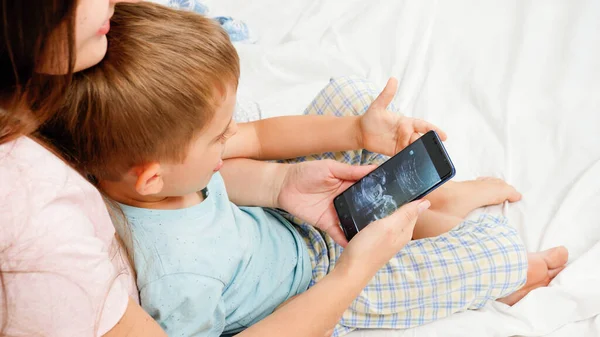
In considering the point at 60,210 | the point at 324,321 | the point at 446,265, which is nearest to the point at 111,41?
the point at 60,210

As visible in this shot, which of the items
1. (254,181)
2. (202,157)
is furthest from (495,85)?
(202,157)

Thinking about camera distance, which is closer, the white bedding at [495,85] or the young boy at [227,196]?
the young boy at [227,196]

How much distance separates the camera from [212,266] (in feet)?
2.69

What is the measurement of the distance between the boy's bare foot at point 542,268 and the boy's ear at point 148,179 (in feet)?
1.94

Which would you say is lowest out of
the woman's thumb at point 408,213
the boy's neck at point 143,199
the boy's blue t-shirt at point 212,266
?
the boy's blue t-shirt at point 212,266

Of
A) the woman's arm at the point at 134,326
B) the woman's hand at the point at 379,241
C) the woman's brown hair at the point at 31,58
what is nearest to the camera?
the woman's brown hair at the point at 31,58

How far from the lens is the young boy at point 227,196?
69cm

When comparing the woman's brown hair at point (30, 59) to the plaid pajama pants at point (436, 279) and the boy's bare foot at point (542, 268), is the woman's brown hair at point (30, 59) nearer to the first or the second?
the plaid pajama pants at point (436, 279)

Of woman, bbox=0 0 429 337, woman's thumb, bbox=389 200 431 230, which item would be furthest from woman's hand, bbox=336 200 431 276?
woman, bbox=0 0 429 337

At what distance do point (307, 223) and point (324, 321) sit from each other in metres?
0.23

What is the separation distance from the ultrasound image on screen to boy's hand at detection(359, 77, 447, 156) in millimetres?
78

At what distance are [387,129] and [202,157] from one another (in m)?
0.35

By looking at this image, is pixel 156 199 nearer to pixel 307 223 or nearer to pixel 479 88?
pixel 307 223

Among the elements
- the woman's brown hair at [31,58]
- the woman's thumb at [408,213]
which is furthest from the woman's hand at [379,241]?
the woman's brown hair at [31,58]
